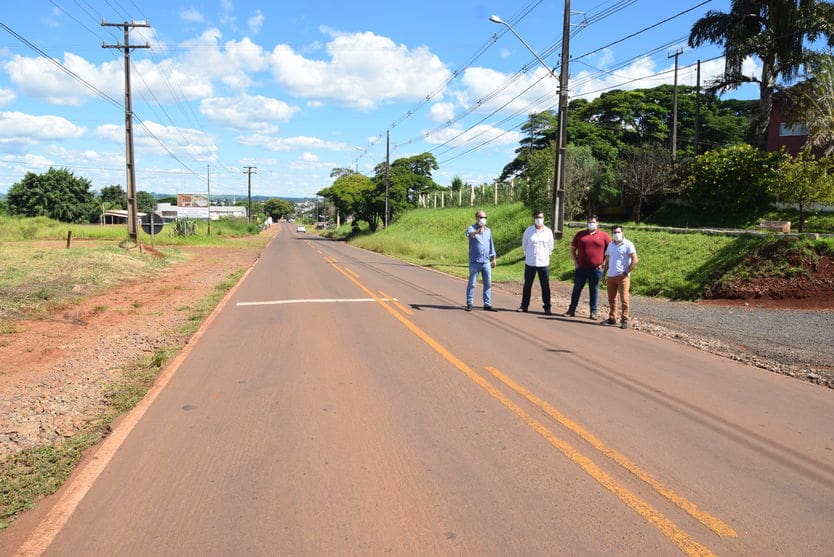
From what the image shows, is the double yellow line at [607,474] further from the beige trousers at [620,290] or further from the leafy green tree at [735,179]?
the leafy green tree at [735,179]

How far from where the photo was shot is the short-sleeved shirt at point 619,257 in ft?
34.3

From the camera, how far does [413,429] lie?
16.9ft

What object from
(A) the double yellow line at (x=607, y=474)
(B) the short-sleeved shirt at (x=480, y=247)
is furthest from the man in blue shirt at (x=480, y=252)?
(A) the double yellow line at (x=607, y=474)

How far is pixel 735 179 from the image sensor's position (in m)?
28.2

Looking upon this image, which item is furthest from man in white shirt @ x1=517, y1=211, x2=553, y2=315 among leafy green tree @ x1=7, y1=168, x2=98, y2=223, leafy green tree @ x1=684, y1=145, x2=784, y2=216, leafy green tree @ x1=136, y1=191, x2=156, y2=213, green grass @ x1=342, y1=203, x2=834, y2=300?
leafy green tree @ x1=136, y1=191, x2=156, y2=213

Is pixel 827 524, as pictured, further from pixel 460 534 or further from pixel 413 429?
pixel 413 429

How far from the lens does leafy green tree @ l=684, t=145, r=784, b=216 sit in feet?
89.2

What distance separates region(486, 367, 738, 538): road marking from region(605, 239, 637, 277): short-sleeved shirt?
483 cm

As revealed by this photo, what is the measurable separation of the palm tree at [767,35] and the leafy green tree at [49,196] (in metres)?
69.6

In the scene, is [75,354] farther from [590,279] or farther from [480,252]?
[590,279]

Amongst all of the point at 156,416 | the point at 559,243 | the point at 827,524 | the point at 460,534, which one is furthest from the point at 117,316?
the point at 559,243

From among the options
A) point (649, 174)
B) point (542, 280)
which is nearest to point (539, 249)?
point (542, 280)

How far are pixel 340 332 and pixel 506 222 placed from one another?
97.4 feet

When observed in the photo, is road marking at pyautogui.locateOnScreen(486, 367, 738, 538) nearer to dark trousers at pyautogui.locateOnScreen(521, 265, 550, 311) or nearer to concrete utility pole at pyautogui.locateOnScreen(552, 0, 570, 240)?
dark trousers at pyautogui.locateOnScreen(521, 265, 550, 311)
